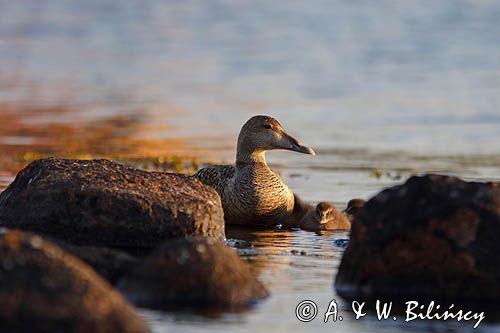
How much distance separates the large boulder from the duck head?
2802 millimetres

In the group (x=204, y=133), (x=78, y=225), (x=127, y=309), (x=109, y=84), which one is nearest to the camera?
(x=127, y=309)

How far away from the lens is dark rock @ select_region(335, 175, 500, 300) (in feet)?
26.7

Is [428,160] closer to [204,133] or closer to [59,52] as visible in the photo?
[204,133]

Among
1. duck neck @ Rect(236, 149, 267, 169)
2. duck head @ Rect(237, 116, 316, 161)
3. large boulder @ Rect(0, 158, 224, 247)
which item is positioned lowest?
large boulder @ Rect(0, 158, 224, 247)

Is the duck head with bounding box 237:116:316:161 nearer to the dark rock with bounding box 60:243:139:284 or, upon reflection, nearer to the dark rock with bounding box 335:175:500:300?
the dark rock with bounding box 335:175:500:300

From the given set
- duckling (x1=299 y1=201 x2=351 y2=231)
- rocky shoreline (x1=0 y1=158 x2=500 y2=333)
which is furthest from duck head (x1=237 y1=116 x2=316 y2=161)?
rocky shoreline (x1=0 y1=158 x2=500 y2=333)

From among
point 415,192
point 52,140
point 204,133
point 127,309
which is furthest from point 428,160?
point 127,309

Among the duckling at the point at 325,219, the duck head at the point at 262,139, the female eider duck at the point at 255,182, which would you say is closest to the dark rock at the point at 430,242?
the duckling at the point at 325,219

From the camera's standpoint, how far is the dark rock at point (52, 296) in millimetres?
6516

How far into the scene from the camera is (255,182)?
12836 mm

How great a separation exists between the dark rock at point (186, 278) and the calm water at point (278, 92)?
239 mm

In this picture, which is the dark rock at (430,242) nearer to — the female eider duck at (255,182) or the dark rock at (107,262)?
the dark rock at (107,262)

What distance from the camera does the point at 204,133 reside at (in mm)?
19703

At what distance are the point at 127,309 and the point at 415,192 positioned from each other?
2.39 metres
